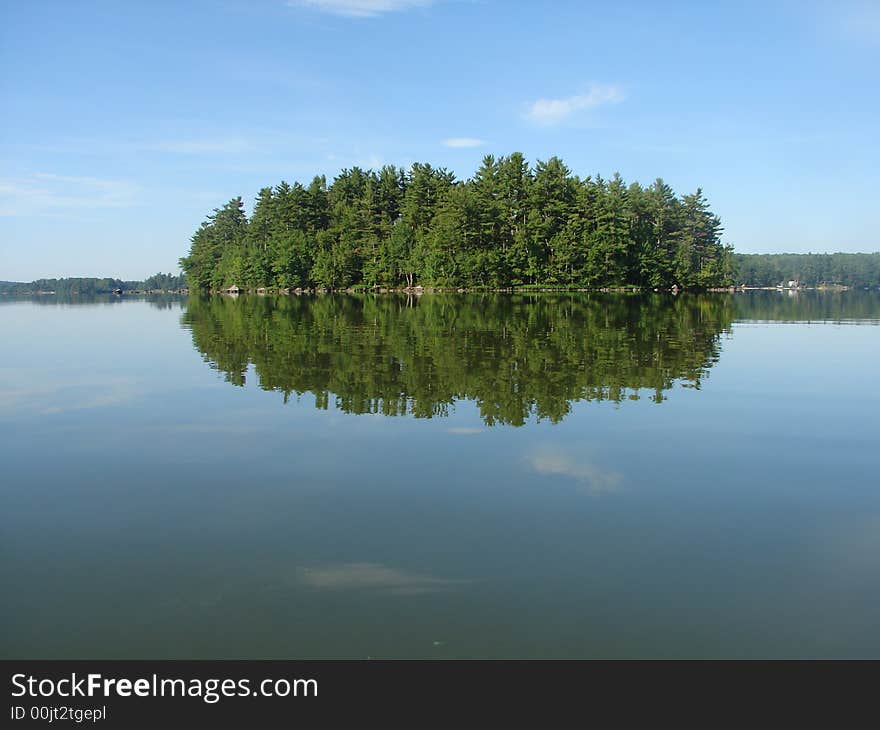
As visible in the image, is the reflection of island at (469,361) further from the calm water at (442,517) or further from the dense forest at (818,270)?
the dense forest at (818,270)

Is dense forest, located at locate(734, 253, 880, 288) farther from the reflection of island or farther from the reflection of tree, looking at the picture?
the reflection of island

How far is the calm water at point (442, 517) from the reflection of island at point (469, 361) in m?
0.19

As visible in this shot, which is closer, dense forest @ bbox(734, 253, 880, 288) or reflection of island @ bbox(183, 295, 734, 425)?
reflection of island @ bbox(183, 295, 734, 425)

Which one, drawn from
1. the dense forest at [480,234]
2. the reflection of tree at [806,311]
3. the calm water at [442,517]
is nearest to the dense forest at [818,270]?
the dense forest at [480,234]

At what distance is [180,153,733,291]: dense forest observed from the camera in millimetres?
78750

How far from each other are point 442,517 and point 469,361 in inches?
443

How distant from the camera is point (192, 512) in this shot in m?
7.12

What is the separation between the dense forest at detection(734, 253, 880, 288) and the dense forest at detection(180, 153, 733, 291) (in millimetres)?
92174

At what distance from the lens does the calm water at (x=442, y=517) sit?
4785 mm

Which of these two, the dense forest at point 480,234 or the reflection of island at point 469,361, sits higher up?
the dense forest at point 480,234

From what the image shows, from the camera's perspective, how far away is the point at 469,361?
58.7 feet

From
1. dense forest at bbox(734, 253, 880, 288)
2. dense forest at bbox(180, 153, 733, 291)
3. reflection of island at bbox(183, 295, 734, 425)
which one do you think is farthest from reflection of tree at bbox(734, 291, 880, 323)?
dense forest at bbox(734, 253, 880, 288)
